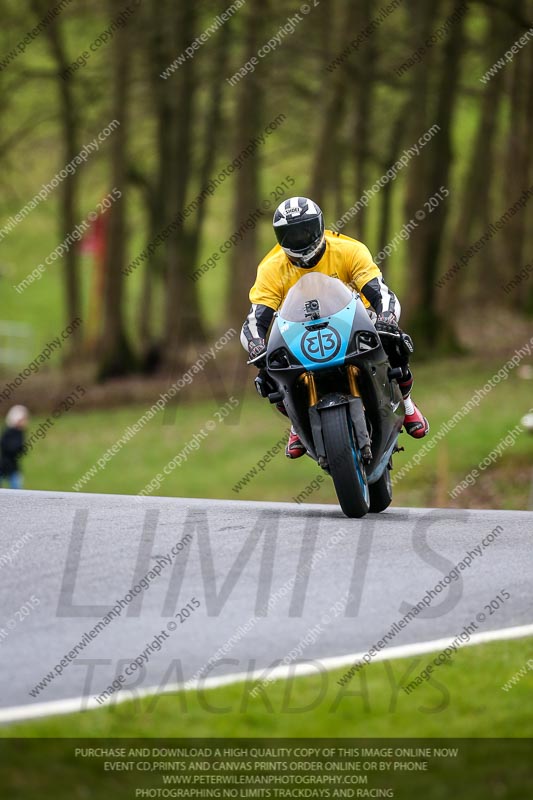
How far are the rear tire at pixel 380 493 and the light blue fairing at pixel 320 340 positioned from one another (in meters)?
1.58

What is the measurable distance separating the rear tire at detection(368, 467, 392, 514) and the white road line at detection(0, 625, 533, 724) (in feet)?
12.0

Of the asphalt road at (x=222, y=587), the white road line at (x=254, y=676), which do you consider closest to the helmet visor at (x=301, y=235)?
the asphalt road at (x=222, y=587)

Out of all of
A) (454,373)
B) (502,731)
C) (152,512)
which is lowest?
(454,373)

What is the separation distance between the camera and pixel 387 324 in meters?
9.88

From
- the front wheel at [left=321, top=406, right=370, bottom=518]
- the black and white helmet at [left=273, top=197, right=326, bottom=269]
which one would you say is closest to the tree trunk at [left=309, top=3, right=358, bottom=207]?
the black and white helmet at [left=273, top=197, right=326, bottom=269]

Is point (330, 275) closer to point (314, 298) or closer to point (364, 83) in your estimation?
point (314, 298)

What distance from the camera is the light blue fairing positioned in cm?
934

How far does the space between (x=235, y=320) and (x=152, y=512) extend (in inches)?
1079
